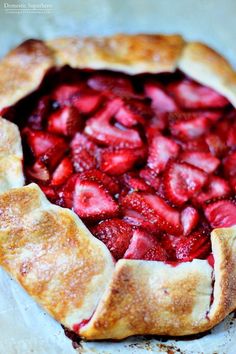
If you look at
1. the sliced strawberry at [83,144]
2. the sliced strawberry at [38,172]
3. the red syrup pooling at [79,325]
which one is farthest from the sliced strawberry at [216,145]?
the red syrup pooling at [79,325]

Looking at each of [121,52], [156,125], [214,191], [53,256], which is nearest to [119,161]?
[156,125]

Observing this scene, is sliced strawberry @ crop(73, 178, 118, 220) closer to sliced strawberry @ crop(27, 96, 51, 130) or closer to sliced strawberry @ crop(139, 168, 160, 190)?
sliced strawberry @ crop(139, 168, 160, 190)

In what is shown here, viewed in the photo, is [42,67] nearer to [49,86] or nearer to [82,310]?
[49,86]

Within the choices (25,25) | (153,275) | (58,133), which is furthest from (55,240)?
(25,25)

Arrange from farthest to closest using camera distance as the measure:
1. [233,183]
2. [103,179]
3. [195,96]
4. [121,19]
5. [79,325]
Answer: [121,19] → [195,96] → [233,183] → [103,179] → [79,325]

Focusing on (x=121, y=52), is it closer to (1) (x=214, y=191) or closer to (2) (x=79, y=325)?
(1) (x=214, y=191)

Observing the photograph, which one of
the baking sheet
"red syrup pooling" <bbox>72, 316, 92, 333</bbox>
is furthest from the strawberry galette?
the baking sheet
